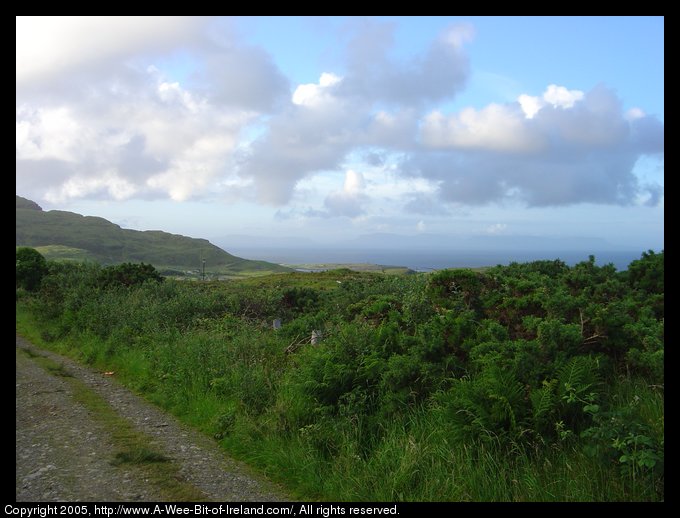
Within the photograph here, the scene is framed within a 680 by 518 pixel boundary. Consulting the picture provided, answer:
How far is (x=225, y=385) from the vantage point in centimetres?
875

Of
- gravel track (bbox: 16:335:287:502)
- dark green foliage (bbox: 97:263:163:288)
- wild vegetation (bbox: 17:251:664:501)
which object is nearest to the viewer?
wild vegetation (bbox: 17:251:664:501)

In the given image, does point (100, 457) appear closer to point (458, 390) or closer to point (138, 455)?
point (138, 455)

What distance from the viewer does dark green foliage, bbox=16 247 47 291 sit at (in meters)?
26.3

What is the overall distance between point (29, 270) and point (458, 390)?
1084 inches

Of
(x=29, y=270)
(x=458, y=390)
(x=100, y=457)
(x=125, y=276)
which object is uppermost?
(x=29, y=270)

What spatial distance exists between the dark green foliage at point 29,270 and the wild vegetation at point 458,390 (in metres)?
18.5

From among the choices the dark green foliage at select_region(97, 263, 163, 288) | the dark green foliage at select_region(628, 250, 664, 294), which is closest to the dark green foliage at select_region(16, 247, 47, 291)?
the dark green foliage at select_region(97, 263, 163, 288)

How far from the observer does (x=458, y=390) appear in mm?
6203

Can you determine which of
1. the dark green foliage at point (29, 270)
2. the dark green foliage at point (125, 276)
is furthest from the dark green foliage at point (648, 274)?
the dark green foliage at point (29, 270)

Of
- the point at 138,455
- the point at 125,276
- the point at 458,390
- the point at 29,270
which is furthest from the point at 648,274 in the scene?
the point at 29,270

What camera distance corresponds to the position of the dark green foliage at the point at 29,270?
26297mm

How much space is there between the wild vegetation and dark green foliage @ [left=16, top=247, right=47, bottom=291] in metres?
18.5

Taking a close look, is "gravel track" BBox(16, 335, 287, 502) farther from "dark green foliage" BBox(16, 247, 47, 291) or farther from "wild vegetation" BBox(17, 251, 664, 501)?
"dark green foliage" BBox(16, 247, 47, 291)

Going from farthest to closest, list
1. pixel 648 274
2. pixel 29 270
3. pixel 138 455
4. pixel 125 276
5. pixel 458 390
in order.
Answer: pixel 29 270 → pixel 125 276 → pixel 648 274 → pixel 138 455 → pixel 458 390
